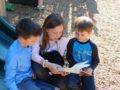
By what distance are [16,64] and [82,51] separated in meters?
0.73

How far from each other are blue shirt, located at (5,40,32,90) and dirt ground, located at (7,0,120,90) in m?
1.22

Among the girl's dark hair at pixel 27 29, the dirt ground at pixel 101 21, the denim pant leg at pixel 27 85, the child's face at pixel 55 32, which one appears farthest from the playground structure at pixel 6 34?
the dirt ground at pixel 101 21

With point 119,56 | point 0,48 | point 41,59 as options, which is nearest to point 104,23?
point 119,56

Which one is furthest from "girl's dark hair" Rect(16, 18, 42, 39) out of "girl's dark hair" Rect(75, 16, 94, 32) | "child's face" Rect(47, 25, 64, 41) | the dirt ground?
the dirt ground

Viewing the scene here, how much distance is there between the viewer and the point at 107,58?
481 centimetres

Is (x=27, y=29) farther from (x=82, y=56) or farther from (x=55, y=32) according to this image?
(x=82, y=56)

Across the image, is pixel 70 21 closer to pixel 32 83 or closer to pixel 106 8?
pixel 106 8

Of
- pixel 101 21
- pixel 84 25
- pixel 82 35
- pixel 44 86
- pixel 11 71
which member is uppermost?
pixel 84 25

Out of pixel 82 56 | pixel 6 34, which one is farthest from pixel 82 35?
pixel 6 34

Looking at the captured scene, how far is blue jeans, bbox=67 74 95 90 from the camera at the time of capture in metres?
3.27

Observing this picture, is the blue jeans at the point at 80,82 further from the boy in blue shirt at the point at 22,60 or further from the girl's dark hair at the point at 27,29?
the girl's dark hair at the point at 27,29

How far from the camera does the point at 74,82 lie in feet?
10.7

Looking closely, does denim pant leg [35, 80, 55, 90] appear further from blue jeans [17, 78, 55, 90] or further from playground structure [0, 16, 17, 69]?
Answer: playground structure [0, 16, 17, 69]

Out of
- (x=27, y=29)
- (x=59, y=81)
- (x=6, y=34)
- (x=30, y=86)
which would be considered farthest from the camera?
(x=6, y=34)
